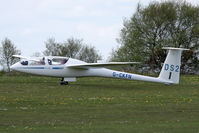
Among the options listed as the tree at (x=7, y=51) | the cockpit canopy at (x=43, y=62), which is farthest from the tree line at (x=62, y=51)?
the cockpit canopy at (x=43, y=62)

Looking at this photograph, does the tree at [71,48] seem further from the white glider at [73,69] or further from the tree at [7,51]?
the white glider at [73,69]

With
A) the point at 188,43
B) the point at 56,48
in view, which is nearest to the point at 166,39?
the point at 188,43

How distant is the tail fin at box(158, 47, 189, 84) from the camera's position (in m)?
26.6

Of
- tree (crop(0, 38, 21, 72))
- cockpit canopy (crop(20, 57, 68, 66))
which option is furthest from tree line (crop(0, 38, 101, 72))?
cockpit canopy (crop(20, 57, 68, 66))

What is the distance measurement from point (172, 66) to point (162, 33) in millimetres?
36070

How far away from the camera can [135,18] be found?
207 ft

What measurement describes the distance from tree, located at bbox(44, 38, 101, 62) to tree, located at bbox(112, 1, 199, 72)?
2515 cm

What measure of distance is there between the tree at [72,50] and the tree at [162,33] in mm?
25148

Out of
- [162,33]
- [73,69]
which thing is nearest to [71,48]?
[162,33]

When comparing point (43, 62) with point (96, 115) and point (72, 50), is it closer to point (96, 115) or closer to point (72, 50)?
point (96, 115)

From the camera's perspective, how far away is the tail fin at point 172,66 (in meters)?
26.6

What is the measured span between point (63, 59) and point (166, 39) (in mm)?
35898

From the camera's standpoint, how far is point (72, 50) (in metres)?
88.9

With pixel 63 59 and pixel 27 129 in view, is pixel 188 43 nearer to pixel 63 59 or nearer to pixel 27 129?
pixel 63 59
